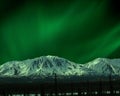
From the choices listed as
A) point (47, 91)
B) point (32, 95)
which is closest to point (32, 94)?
point (32, 95)

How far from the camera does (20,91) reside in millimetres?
107562

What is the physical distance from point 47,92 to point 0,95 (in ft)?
81.5

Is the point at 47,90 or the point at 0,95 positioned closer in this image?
the point at 0,95

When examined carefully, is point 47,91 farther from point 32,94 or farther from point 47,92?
point 32,94

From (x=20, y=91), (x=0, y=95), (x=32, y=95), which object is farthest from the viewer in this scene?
(x=32, y=95)

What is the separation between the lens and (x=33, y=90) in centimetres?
10919

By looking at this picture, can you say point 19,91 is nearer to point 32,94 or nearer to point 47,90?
point 47,90

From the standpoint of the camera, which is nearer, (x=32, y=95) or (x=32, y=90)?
(x=32, y=90)

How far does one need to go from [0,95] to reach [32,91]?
2325cm

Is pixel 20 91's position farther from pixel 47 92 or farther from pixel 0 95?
pixel 0 95

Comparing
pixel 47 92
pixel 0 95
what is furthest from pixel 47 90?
pixel 0 95

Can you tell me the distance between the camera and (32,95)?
12081 centimetres

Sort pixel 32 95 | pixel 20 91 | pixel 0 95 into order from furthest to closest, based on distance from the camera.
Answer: pixel 32 95 → pixel 20 91 → pixel 0 95

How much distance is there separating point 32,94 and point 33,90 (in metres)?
14.3
